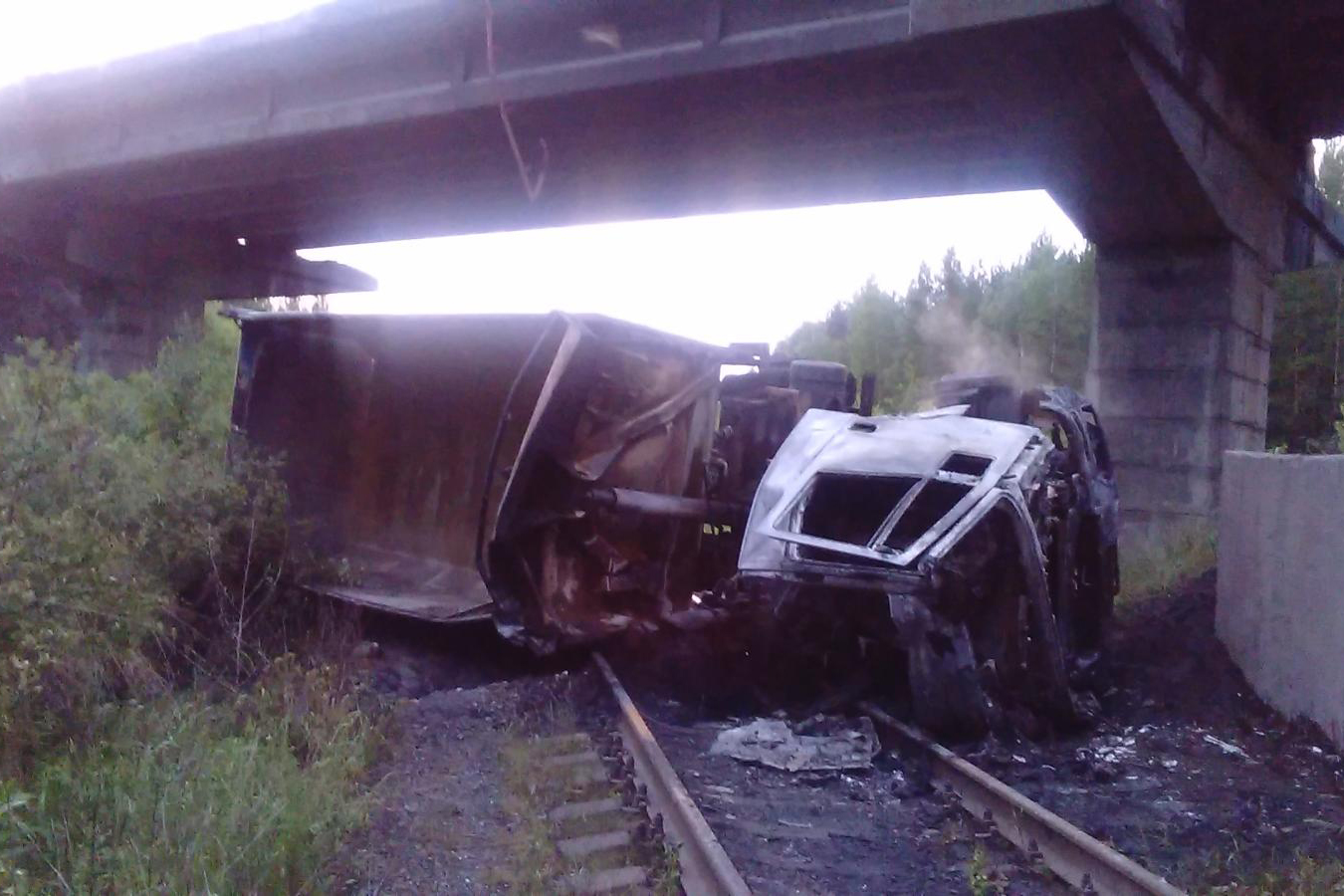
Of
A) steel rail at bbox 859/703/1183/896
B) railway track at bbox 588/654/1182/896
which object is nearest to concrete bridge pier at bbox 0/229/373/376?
railway track at bbox 588/654/1182/896

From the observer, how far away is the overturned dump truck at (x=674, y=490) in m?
5.42

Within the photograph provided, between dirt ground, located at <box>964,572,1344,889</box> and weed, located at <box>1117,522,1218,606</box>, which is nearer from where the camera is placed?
dirt ground, located at <box>964,572,1344,889</box>

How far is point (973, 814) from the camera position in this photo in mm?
4551

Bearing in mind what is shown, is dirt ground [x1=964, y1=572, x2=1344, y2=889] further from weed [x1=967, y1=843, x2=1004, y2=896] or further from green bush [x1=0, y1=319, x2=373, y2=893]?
green bush [x1=0, y1=319, x2=373, y2=893]

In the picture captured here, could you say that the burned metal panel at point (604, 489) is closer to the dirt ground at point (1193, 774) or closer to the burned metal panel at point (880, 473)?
the burned metal panel at point (880, 473)

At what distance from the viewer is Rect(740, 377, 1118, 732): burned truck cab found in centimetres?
517

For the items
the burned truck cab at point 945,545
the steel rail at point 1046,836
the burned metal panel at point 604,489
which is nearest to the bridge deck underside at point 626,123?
the burned metal panel at point 604,489

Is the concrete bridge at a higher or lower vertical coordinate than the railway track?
higher

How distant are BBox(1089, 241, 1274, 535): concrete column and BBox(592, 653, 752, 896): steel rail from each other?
22.4 feet

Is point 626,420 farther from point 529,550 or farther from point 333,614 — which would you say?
point 333,614

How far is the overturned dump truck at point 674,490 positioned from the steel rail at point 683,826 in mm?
1056

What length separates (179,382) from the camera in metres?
12.8

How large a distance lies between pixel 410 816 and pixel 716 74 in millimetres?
7370

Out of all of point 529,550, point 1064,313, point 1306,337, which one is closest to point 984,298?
point 1064,313
